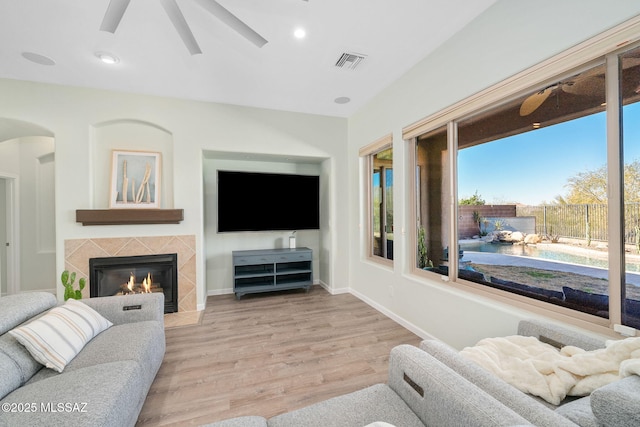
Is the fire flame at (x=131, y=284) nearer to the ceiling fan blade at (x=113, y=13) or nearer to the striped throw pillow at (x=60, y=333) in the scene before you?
the striped throw pillow at (x=60, y=333)

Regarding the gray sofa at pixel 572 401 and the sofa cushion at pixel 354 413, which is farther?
the sofa cushion at pixel 354 413

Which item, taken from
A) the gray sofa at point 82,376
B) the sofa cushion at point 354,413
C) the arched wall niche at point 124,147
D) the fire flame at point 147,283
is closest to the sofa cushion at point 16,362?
the gray sofa at point 82,376

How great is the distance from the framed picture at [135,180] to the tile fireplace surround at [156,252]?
0.45 meters

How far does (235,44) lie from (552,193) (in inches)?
110

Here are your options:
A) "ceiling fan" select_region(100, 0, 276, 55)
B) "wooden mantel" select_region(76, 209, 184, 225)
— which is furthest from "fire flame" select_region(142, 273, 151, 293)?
"ceiling fan" select_region(100, 0, 276, 55)

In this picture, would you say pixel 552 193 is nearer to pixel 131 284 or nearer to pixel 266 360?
pixel 266 360

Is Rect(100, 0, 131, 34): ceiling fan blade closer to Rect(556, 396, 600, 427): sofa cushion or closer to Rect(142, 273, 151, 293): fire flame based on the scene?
Rect(142, 273, 151, 293): fire flame

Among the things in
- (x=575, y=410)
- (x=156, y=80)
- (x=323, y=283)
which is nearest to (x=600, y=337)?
(x=575, y=410)

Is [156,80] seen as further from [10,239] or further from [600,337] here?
[600,337]

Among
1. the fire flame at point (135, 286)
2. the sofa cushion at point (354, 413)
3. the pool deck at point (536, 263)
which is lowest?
the fire flame at point (135, 286)

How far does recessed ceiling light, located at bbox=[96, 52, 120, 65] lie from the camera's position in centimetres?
256

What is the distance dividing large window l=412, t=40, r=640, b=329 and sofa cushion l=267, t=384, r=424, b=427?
1332mm

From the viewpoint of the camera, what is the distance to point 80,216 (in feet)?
10.2

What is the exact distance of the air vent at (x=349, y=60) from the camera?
261cm
